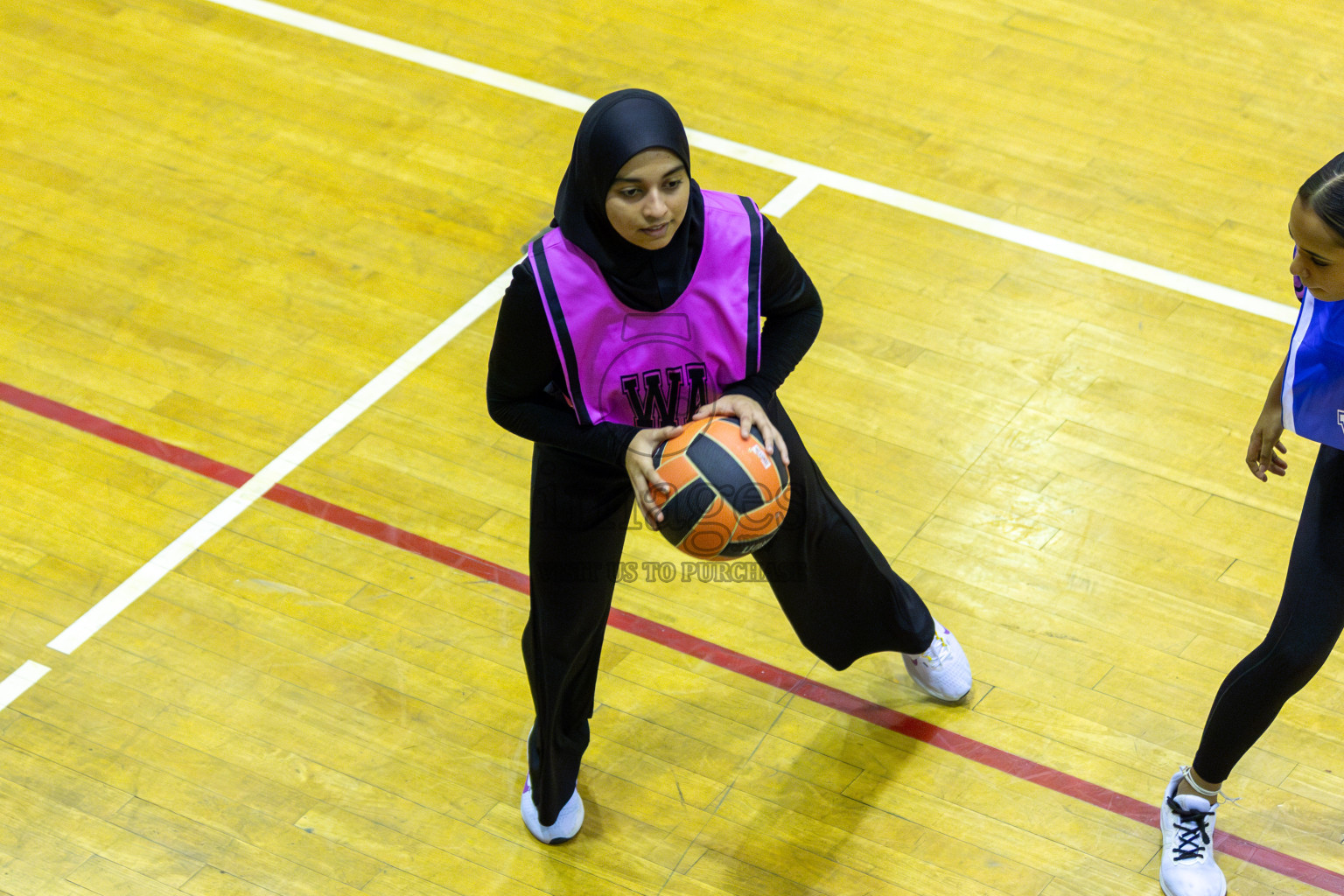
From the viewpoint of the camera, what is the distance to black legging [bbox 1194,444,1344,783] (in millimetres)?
3414

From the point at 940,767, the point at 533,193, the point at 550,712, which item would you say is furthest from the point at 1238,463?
the point at 533,193

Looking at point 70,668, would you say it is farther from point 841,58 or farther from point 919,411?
point 841,58

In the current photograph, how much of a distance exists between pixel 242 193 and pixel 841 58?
9.86 ft

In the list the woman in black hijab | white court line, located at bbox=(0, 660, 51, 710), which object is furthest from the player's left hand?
white court line, located at bbox=(0, 660, 51, 710)

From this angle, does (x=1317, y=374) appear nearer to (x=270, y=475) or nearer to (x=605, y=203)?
(x=605, y=203)

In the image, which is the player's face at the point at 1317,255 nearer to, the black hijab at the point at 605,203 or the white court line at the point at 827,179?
the black hijab at the point at 605,203

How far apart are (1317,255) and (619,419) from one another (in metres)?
1.58

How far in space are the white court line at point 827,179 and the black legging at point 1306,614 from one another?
8.35 feet

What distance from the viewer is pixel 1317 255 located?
3111 mm

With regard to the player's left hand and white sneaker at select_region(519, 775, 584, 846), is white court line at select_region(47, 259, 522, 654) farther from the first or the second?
the player's left hand

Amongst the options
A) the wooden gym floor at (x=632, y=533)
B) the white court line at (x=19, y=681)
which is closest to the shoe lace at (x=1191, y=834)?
the wooden gym floor at (x=632, y=533)

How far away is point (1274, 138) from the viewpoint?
6766mm

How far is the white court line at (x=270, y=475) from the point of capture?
464 centimetres

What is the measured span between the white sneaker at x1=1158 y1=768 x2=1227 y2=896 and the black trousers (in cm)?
80
